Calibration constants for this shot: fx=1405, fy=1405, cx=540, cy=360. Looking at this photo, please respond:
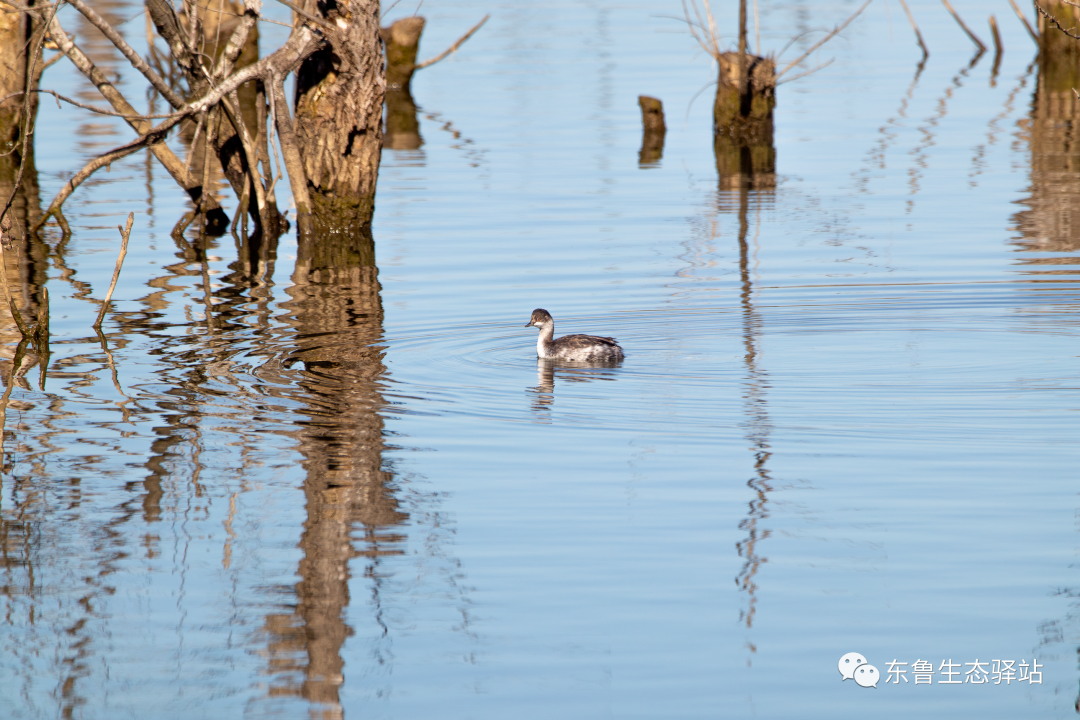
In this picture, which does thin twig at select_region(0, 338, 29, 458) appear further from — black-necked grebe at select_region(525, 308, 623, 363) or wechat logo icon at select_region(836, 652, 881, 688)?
wechat logo icon at select_region(836, 652, 881, 688)

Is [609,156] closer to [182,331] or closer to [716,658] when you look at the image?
[182,331]

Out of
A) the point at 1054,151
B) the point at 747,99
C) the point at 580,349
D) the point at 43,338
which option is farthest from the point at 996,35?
the point at 43,338

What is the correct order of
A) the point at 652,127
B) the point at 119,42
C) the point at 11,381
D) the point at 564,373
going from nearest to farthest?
the point at 11,381 < the point at 564,373 < the point at 119,42 < the point at 652,127

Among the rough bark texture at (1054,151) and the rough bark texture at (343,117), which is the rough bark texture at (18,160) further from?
the rough bark texture at (1054,151)

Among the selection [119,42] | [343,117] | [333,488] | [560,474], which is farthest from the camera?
[343,117]

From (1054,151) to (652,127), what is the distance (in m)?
6.55

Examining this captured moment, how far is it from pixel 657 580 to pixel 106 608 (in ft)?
8.11

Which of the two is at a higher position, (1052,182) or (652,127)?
(652,127)

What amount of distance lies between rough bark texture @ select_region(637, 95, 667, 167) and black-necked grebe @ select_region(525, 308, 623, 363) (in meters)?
12.2

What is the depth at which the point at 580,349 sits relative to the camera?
10.7 m

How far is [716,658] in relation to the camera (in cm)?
570

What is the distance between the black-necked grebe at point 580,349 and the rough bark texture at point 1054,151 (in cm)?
408

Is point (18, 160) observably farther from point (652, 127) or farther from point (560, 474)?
point (560, 474)

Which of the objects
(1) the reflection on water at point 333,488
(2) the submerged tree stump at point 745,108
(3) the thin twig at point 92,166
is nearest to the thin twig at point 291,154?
(3) the thin twig at point 92,166
